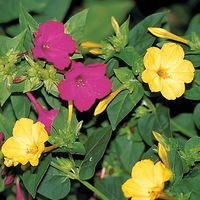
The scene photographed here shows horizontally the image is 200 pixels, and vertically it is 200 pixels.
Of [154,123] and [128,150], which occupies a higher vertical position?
→ [154,123]

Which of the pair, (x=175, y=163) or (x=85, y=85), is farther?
(x=85, y=85)

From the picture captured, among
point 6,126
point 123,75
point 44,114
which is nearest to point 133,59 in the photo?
point 123,75

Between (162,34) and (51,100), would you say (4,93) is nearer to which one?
(51,100)

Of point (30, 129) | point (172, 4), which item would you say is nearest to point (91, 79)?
point (30, 129)

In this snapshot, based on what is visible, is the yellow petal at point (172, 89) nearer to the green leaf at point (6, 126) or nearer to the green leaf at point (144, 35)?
the green leaf at point (144, 35)

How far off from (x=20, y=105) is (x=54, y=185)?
0.76ft

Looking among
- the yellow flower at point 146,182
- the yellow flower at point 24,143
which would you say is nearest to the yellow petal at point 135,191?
the yellow flower at point 146,182

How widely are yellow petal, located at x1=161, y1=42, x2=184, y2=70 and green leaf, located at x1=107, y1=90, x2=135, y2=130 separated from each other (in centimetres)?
14

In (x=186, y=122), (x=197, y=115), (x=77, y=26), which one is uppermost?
(x=77, y=26)

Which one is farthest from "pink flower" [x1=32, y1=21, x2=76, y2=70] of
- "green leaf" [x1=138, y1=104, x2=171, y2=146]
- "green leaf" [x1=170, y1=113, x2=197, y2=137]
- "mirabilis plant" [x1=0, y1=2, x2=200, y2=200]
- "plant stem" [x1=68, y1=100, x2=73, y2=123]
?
"green leaf" [x1=170, y1=113, x2=197, y2=137]

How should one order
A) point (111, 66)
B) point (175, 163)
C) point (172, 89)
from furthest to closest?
point (111, 66), point (172, 89), point (175, 163)

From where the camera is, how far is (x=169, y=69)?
1891 mm

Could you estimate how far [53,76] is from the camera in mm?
1872

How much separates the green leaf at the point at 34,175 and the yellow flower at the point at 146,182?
252 millimetres
